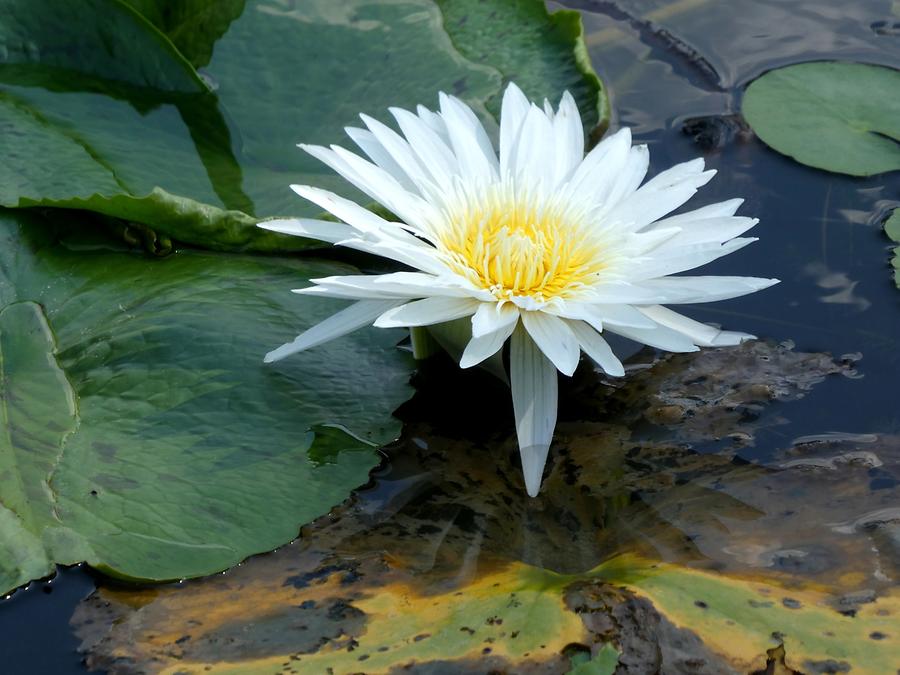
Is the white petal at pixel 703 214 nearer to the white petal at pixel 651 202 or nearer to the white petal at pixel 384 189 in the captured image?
the white petal at pixel 651 202

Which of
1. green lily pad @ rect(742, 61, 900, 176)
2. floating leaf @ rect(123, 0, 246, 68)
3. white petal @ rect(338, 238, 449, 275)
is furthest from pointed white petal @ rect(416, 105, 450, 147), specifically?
green lily pad @ rect(742, 61, 900, 176)

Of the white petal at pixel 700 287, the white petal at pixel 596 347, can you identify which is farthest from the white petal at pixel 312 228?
the white petal at pixel 700 287

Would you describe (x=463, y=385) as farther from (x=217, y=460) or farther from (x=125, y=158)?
(x=125, y=158)

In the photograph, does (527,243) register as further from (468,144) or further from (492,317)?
(468,144)

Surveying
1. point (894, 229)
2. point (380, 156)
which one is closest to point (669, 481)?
point (380, 156)

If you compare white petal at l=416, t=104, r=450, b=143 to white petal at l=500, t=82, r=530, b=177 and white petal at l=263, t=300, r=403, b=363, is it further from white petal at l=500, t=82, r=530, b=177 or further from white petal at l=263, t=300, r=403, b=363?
white petal at l=263, t=300, r=403, b=363

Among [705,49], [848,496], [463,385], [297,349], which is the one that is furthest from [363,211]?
[705,49]

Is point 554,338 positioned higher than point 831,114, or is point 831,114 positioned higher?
point 831,114
